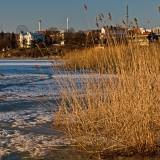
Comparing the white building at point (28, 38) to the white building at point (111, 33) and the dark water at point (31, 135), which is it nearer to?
the dark water at point (31, 135)

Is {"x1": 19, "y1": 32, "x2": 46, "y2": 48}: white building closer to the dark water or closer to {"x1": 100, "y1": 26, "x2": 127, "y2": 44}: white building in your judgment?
the dark water

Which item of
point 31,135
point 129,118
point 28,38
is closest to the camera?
point 129,118

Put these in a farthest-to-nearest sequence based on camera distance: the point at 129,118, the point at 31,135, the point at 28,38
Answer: the point at 28,38
the point at 31,135
the point at 129,118

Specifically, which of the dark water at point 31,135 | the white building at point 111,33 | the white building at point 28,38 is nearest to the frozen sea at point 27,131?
the dark water at point 31,135

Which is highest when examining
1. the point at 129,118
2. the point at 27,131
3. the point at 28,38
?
the point at 28,38

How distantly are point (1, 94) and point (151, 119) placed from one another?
541cm

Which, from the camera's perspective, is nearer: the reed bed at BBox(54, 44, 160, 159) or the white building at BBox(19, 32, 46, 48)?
the reed bed at BBox(54, 44, 160, 159)

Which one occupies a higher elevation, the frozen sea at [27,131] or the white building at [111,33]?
the white building at [111,33]

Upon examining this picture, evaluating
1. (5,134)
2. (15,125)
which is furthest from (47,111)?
(5,134)

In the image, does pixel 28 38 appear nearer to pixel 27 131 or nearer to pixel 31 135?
pixel 27 131

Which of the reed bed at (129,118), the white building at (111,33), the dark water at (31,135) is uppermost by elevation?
the white building at (111,33)

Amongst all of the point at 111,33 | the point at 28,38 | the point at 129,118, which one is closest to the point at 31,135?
the point at 129,118

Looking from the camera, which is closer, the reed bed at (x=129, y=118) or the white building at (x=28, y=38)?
the reed bed at (x=129, y=118)

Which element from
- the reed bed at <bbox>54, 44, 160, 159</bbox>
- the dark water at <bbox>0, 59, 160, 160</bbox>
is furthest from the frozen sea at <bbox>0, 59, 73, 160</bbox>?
the reed bed at <bbox>54, 44, 160, 159</bbox>
